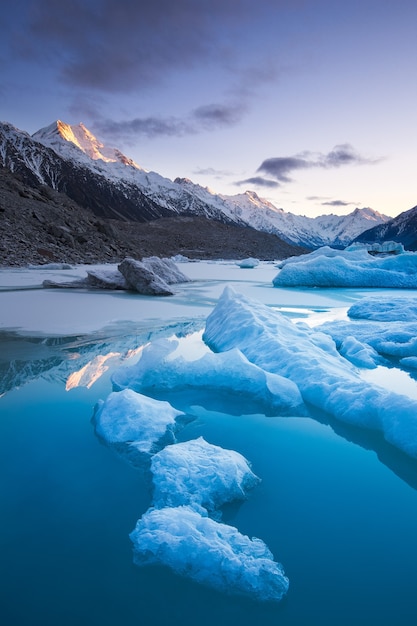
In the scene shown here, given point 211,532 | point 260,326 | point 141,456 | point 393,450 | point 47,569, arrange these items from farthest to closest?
point 260,326 < point 393,450 < point 141,456 < point 211,532 < point 47,569

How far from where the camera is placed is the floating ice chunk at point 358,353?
4.61 meters

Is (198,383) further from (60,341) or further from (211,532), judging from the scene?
(60,341)

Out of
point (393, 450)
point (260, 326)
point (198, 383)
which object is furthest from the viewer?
point (260, 326)

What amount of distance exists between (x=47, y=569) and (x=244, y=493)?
95cm

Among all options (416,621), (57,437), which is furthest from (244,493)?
(57,437)

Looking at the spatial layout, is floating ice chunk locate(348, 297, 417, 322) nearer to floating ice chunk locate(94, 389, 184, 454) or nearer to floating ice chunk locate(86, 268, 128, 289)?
floating ice chunk locate(94, 389, 184, 454)

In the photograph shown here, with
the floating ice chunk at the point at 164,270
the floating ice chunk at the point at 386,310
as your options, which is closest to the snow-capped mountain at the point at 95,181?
the floating ice chunk at the point at 164,270

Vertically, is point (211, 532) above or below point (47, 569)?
above

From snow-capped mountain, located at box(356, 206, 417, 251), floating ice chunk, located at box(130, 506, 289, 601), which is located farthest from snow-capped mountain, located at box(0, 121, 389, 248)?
floating ice chunk, located at box(130, 506, 289, 601)

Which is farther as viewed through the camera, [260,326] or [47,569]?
[260,326]

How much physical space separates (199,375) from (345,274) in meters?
14.3

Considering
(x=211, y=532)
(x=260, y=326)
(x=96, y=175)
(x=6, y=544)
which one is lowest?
(x=6, y=544)

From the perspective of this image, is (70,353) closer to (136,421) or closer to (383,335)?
(136,421)

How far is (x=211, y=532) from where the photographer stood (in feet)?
5.42
